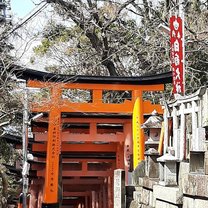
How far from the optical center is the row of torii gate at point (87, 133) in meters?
12.9

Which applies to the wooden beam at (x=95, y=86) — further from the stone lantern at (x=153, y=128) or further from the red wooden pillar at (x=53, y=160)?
the stone lantern at (x=153, y=128)

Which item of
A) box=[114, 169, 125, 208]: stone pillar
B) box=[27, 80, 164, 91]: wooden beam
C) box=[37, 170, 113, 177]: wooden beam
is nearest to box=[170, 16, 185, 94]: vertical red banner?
box=[114, 169, 125, 208]: stone pillar

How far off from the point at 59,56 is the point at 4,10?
21.3 feet

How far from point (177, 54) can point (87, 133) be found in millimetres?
6267

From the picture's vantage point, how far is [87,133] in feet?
49.0

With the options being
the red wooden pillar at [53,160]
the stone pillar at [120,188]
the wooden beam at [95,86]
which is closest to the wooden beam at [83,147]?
the red wooden pillar at [53,160]

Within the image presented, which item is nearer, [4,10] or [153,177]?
[153,177]

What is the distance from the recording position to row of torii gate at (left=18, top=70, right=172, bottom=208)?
12914 millimetres

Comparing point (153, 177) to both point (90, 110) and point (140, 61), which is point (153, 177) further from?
point (140, 61)

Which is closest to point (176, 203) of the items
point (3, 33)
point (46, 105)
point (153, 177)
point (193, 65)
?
point (153, 177)

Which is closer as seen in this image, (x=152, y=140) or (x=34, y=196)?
(x=152, y=140)

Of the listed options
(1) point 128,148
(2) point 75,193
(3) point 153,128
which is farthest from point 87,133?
(3) point 153,128

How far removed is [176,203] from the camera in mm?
5398

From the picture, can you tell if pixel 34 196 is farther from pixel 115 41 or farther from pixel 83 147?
pixel 115 41
